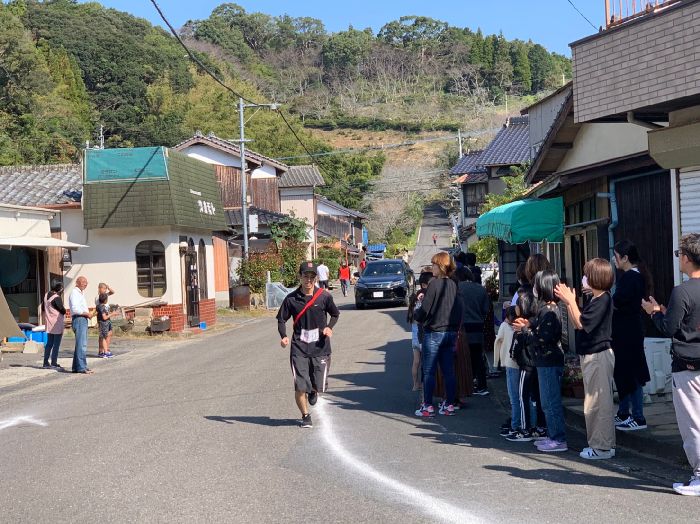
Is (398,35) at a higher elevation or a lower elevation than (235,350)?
higher

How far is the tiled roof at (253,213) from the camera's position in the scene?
145ft

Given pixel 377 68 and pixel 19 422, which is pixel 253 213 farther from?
pixel 377 68

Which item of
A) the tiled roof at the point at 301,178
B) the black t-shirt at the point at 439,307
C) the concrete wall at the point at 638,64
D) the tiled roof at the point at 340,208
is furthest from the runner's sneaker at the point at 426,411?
the tiled roof at the point at 340,208

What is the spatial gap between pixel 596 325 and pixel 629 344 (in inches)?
46.6

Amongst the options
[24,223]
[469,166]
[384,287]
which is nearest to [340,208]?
[469,166]

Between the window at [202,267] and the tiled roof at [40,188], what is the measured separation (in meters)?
3.99

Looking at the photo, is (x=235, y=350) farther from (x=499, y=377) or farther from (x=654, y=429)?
(x=654, y=429)

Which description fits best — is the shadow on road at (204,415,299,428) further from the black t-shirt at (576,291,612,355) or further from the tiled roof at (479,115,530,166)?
the tiled roof at (479,115,530,166)

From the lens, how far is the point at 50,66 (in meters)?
63.8

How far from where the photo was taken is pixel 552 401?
8195 mm

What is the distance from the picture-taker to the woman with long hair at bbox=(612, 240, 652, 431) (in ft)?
28.1

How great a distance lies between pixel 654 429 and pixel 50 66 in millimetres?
62680

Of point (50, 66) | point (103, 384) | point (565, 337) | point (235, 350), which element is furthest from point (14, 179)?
point (50, 66)

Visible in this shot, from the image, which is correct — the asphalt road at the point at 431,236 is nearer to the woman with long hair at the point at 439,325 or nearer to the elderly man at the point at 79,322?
the elderly man at the point at 79,322
